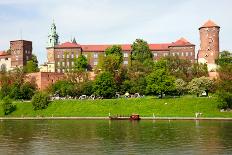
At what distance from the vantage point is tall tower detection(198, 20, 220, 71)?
290ft

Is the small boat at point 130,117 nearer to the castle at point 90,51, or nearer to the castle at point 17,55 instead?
the castle at point 90,51

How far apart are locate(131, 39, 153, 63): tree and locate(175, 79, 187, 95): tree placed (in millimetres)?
25488

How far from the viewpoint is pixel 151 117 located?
1993 inches

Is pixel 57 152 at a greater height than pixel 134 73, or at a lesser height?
lesser

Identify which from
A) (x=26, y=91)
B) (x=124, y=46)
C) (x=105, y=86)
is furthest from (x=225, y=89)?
(x=124, y=46)

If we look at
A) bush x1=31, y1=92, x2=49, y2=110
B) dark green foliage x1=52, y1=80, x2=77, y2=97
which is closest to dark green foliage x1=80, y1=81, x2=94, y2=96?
dark green foliage x1=52, y1=80, x2=77, y2=97

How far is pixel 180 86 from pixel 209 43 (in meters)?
26.6

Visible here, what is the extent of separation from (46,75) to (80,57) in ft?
41.4

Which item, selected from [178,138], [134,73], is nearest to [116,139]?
[178,138]

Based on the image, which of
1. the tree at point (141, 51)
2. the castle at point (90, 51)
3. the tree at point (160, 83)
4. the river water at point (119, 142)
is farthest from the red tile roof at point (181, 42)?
the river water at point (119, 142)

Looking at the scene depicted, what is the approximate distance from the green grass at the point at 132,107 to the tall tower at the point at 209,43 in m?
32.9

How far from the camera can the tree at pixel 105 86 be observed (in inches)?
2522

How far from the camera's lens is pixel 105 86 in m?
64.4

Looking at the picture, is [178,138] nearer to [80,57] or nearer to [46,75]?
[46,75]
